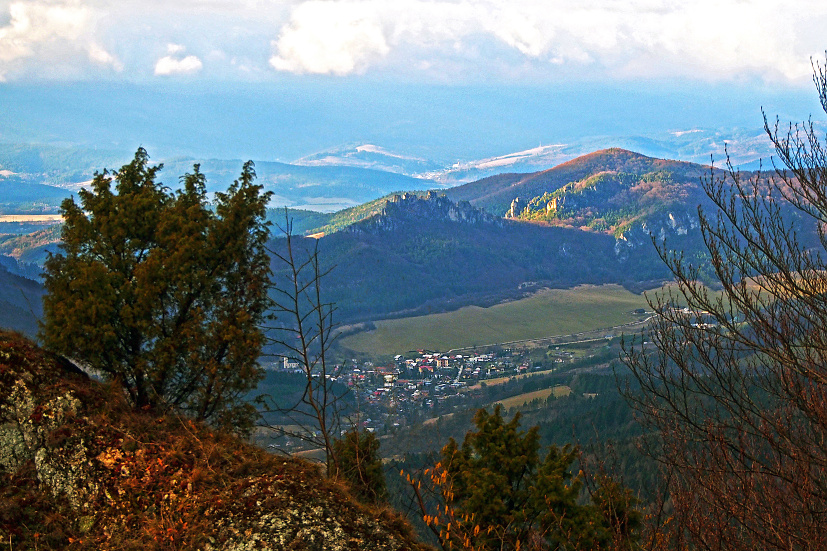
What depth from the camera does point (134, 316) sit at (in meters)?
17.5

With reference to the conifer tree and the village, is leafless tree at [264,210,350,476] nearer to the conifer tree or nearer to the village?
the conifer tree

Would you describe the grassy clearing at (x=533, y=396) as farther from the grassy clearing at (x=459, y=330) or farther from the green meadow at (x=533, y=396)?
the grassy clearing at (x=459, y=330)

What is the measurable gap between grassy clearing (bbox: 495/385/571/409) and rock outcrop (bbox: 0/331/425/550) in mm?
95363

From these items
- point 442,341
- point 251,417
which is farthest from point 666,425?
point 442,341

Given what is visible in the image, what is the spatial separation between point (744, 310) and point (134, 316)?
47.1ft

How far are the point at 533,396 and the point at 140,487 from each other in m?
104

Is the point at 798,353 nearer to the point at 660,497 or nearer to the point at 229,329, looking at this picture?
the point at 660,497

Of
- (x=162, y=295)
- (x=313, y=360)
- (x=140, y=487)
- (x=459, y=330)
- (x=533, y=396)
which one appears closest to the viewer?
(x=140, y=487)

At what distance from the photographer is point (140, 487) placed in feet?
34.9

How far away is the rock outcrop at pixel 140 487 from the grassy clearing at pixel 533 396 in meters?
95.4

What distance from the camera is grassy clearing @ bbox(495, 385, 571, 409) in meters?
106

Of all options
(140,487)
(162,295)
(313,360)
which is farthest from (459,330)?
(140,487)

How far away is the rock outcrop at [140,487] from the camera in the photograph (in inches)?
369

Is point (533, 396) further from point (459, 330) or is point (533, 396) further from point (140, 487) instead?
point (140, 487)
